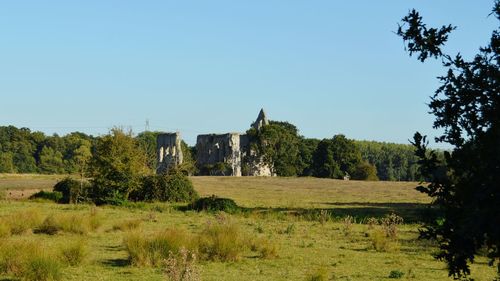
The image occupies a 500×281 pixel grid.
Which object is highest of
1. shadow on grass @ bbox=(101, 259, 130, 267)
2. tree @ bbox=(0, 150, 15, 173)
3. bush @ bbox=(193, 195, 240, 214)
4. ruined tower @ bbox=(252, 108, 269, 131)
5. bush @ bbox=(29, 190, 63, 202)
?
ruined tower @ bbox=(252, 108, 269, 131)

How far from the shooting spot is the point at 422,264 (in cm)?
1898

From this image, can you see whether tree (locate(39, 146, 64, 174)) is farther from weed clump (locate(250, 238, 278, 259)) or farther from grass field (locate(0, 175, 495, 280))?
weed clump (locate(250, 238, 278, 259))

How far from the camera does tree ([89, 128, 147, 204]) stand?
45688 mm

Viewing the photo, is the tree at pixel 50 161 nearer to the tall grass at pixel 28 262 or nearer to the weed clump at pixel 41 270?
the tall grass at pixel 28 262

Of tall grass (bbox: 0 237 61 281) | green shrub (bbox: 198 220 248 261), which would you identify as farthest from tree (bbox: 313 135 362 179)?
tall grass (bbox: 0 237 61 281)

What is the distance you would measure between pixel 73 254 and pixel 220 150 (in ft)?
357

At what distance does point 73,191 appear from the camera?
46219mm

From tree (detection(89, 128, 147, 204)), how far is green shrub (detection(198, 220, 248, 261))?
27.1 m

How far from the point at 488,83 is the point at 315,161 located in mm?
114858

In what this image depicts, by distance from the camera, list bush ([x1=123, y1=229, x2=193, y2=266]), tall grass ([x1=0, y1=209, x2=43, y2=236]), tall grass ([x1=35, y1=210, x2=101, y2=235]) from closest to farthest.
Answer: bush ([x1=123, y1=229, x2=193, y2=266])
tall grass ([x1=0, y1=209, x2=43, y2=236])
tall grass ([x1=35, y1=210, x2=101, y2=235])

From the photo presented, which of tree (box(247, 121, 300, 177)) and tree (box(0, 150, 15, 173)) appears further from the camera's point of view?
tree (box(0, 150, 15, 173))

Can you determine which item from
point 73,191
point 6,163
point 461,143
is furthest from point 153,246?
point 6,163

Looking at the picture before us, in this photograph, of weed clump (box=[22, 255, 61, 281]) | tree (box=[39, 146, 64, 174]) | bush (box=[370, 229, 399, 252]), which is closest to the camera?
weed clump (box=[22, 255, 61, 281])

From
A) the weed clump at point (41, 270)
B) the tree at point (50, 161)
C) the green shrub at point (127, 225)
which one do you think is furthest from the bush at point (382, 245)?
the tree at point (50, 161)
